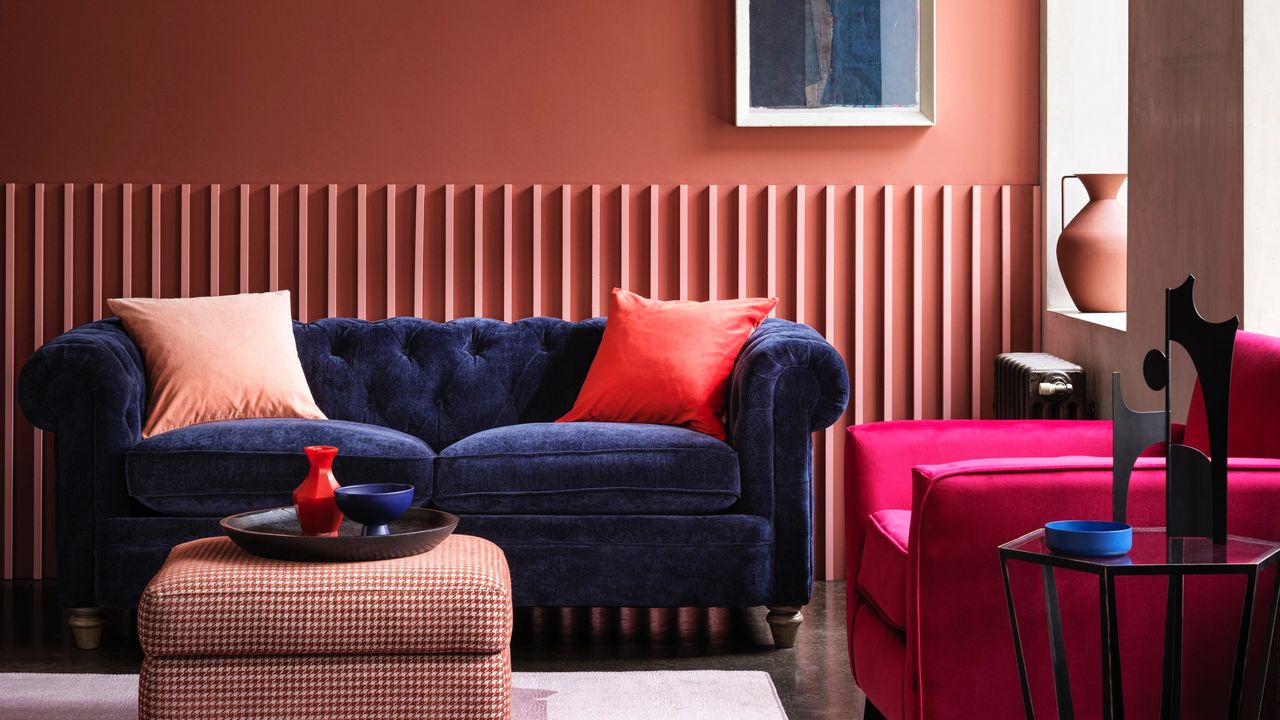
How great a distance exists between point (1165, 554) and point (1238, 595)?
10.1 inches

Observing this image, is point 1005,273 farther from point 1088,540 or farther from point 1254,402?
point 1088,540

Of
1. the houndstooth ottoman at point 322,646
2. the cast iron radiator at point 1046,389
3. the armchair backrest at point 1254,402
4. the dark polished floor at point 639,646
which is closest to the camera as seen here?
the armchair backrest at point 1254,402

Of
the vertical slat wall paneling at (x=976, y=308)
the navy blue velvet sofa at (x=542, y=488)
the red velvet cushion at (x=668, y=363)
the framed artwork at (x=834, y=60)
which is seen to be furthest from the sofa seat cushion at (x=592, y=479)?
the framed artwork at (x=834, y=60)

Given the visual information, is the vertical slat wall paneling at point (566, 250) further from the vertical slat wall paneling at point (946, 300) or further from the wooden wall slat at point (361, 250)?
the vertical slat wall paneling at point (946, 300)

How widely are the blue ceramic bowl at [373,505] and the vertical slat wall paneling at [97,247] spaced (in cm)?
224

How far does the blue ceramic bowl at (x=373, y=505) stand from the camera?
7.48 feet

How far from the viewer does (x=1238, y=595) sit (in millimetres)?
1778

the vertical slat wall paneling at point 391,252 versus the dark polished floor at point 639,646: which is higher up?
the vertical slat wall paneling at point 391,252

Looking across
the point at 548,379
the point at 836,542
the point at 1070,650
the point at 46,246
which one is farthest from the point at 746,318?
the point at 46,246

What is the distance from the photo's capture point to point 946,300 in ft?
13.6

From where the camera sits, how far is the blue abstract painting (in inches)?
163

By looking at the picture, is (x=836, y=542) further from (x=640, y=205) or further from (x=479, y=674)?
(x=479, y=674)

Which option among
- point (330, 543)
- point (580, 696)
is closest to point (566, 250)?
point (580, 696)

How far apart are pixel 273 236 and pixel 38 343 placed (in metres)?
0.86
